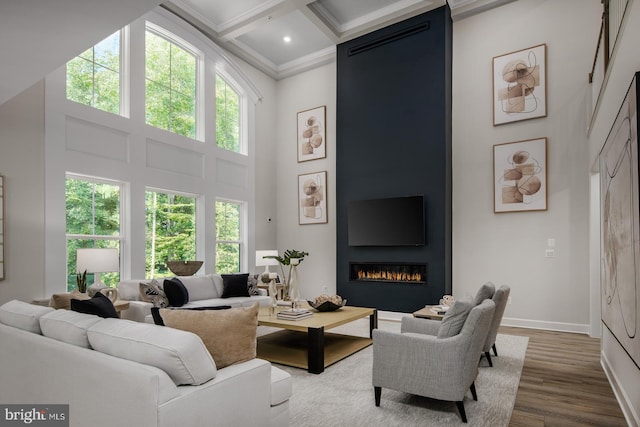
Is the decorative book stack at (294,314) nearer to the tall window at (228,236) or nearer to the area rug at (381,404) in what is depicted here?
the area rug at (381,404)

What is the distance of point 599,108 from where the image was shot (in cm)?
380

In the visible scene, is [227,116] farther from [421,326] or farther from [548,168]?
[421,326]

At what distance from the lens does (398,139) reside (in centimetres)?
632

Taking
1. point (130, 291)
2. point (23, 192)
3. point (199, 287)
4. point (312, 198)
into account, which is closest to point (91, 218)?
point (23, 192)

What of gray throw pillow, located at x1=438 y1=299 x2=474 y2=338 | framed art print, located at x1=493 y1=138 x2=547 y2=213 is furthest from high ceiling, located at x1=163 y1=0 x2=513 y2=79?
gray throw pillow, located at x1=438 y1=299 x2=474 y2=338

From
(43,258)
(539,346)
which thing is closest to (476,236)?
(539,346)

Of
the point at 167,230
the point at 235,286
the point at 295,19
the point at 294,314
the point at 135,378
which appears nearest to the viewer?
the point at 135,378

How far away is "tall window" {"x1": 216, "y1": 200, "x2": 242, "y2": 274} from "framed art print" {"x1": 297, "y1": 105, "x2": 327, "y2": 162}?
65.8 inches

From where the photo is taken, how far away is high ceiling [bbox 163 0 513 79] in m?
6.04

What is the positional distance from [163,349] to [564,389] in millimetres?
3107

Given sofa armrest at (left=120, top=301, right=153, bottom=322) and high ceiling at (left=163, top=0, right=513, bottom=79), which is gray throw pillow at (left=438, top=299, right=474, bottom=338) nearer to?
sofa armrest at (left=120, top=301, right=153, bottom=322)

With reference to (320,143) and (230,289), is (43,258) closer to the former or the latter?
(230,289)

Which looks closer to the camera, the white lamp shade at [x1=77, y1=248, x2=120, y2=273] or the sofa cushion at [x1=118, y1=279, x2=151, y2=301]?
the white lamp shade at [x1=77, y1=248, x2=120, y2=273]

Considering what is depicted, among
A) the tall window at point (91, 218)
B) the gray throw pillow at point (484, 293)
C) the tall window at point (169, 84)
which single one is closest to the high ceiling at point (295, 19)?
the tall window at point (169, 84)
